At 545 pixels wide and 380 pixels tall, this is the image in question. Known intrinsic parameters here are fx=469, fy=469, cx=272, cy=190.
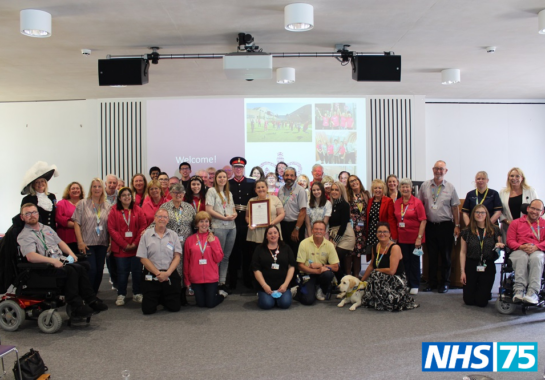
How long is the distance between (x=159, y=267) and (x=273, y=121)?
14.5ft

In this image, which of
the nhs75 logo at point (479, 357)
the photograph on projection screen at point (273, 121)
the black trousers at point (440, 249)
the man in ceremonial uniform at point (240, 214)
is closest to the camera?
the nhs75 logo at point (479, 357)

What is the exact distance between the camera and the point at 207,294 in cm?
501

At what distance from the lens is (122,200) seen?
5141 mm

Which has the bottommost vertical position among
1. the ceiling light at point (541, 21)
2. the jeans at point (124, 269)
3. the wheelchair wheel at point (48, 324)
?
the wheelchair wheel at point (48, 324)

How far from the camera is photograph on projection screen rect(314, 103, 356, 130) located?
8.67 metres

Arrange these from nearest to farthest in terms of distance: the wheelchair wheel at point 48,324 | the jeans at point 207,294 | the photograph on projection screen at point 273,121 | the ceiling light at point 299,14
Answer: the wheelchair wheel at point 48,324 < the ceiling light at point 299,14 < the jeans at point 207,294 < the photograph on projection screen at point 273,121

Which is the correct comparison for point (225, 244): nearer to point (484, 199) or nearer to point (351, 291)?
point (351, 291)

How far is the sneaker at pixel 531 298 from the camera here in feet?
14.8

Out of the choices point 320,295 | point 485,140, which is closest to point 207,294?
point 320,295

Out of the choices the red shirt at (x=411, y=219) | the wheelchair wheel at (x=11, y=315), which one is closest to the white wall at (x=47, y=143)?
the wheelchair wheel at (x=11, y=315)

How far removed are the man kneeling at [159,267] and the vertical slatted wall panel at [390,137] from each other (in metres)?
5.15

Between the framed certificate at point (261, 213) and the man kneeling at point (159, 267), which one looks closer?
the man kneeling at point (159, 267)

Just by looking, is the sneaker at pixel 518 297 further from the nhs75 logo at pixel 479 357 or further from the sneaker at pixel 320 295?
the sneaker at pixel 320 295

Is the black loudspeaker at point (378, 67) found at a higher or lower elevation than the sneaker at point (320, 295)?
higher
